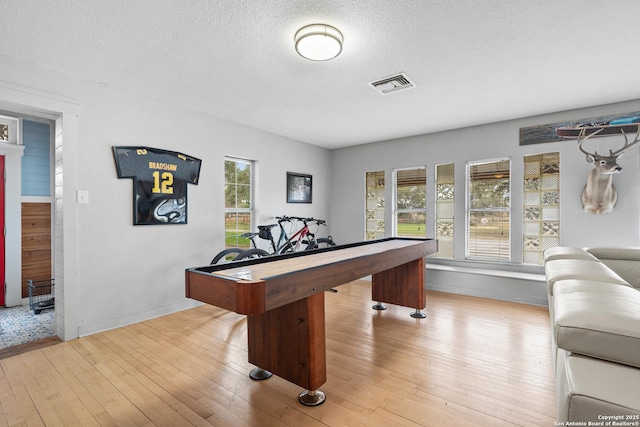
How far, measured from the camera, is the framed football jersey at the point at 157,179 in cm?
336

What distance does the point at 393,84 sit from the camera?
3.18 m

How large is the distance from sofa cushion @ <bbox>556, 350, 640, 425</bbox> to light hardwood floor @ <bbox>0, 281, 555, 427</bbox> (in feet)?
3.01

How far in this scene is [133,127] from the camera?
3410 mm

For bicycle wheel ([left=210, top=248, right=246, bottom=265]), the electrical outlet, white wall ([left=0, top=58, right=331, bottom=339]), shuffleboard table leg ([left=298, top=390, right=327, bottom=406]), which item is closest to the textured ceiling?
white wall ([left=0, top=58, right=331, bottom=339])

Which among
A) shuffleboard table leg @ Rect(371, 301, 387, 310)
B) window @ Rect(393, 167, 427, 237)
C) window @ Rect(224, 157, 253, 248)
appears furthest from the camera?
window @ Rect(393, 167, 427, 237)

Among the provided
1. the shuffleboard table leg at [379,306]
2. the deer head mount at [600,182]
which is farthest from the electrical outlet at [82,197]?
the deer head mount at [600,182]

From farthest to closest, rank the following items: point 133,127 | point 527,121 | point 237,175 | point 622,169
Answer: point 237,175, point 527,121, point 622,169, point 133,127

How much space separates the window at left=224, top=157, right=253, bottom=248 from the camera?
4559 millimetres

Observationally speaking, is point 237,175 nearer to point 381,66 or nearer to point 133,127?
point 133,127

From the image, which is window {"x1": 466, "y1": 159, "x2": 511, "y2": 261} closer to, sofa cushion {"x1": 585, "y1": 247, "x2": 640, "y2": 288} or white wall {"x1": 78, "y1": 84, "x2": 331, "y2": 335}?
sofa cushion {"x1": 585, "y1": 247, "x2": 640, "y2": 288}

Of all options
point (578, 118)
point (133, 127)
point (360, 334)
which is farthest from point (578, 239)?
point (133, 127)

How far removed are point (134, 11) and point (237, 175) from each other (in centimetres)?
281

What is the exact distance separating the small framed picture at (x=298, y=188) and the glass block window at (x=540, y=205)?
354cm

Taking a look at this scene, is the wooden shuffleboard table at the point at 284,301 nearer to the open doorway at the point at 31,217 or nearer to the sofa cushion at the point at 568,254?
the sofa cushion at the point at 568,254
